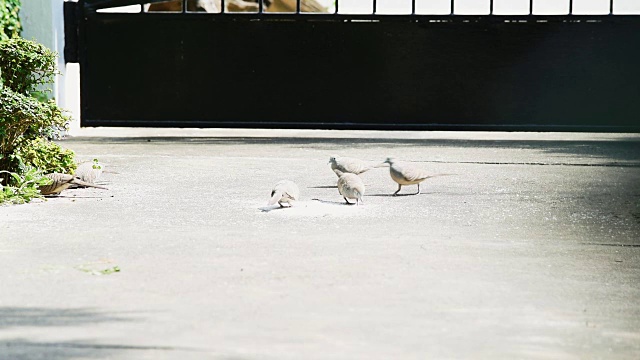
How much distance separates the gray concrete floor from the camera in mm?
5371

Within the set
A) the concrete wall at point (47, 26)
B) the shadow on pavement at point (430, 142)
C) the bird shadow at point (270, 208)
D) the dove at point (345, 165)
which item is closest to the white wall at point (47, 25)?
the concrete wall at point (47, 26)

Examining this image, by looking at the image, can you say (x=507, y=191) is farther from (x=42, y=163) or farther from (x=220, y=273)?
(x=220, y=273)

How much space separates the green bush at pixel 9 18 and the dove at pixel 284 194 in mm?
9533

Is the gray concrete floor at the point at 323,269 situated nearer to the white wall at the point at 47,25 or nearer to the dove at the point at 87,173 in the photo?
the dove at the point at 87,173

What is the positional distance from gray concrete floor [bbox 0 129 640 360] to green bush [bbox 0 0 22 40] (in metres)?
A: 6.08

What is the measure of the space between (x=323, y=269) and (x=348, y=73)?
1518cm

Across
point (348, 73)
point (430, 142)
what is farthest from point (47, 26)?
point (430, 142)

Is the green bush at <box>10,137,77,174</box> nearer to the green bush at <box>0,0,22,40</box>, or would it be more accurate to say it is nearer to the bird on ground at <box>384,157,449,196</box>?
the bird on ground at <box>384,157,449,196</box>

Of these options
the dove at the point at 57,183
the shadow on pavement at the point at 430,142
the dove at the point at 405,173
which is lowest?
the shadow on pavement at the point at 430,142

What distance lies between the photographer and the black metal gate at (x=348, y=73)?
21.9 meters

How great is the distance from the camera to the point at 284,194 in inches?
393

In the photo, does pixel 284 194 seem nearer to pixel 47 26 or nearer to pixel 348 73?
pixel 47 26

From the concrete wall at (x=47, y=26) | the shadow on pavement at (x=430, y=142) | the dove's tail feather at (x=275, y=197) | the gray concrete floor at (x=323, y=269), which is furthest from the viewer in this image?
the concrete wall at (x=47, y=26)

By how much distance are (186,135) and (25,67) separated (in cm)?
1031
